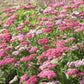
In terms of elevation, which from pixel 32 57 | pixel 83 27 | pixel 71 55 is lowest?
pixel 71 55

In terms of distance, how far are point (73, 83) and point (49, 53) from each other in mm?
737

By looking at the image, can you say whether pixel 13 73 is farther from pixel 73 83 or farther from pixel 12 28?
pixel 12 28

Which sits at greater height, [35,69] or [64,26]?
[64,26]

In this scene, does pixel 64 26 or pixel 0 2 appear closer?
pixel 64 26

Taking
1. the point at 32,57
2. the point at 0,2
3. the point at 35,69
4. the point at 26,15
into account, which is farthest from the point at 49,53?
the point at 0,2

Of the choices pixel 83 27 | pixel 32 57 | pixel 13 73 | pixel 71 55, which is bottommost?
pixel 13 73

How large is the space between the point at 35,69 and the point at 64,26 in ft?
4.44

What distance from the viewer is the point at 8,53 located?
4562 mm

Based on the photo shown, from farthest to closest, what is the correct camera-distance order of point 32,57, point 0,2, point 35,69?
point 0,2
point 35,69
point 32,57

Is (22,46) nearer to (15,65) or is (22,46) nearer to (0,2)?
(15,65)

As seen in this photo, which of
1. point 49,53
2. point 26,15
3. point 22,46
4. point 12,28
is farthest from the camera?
point 26,15

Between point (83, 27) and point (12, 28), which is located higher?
point (83, 27)

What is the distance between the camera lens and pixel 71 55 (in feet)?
13.5

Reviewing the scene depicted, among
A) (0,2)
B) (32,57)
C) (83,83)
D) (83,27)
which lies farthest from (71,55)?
(0,2)
